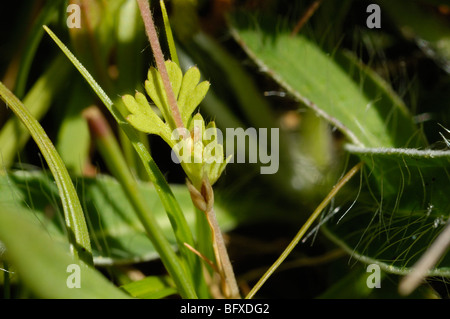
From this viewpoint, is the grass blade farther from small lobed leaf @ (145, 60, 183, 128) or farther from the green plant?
small lobed leaf @ (145, 60, 183, 128)

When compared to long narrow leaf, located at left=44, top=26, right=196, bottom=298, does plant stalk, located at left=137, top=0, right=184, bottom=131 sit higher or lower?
higher

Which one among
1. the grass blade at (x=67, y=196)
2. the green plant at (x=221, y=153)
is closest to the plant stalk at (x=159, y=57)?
the green plant at (x=221, y=153)

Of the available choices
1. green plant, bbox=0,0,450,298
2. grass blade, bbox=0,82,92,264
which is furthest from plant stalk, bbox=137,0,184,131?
grass blade, bbox=0,82,92,264

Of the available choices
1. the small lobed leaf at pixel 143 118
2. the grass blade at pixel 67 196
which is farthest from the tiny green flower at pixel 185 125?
the grass blade at pixel 67 196

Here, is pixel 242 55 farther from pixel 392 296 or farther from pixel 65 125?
pixel 392 296

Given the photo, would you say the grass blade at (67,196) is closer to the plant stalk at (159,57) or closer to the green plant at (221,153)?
the green plant at (221,153)

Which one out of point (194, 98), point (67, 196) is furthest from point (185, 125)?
point (67, 196)

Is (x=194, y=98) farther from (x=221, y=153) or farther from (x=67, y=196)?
(x=67, y=196)

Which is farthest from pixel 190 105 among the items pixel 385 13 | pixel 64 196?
pixel 385 13

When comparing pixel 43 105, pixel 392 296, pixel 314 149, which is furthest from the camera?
pixel 314 149

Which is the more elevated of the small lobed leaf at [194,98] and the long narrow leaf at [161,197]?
the small lobed leaf at [194,98]

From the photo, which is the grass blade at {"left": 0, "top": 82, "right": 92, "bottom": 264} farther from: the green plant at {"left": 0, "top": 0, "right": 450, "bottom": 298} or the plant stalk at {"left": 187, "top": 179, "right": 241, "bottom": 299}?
the plant stalk at {"left": 187, "top": 179, "right": 241, "bottom": 299}
